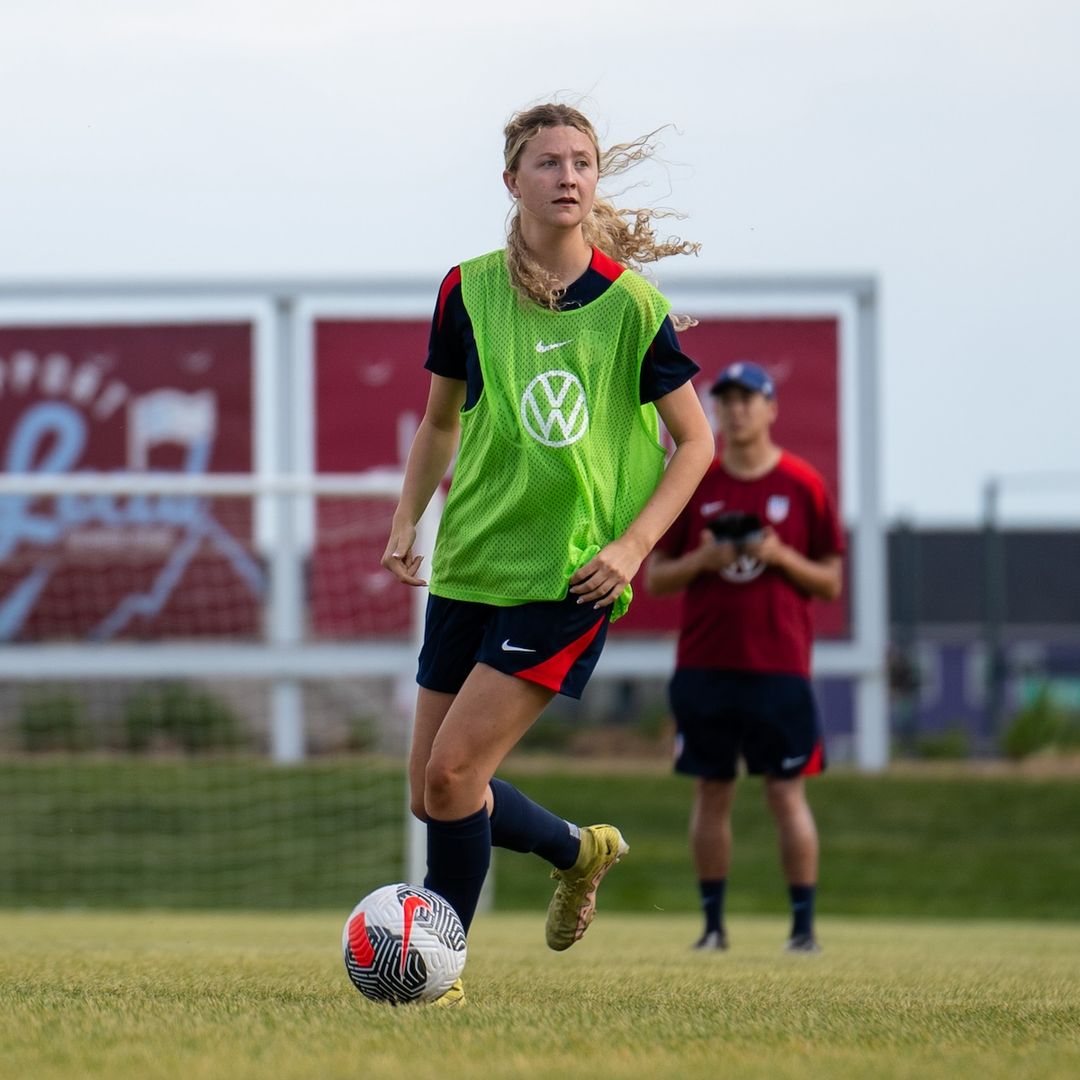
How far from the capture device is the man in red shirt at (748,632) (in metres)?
7.16

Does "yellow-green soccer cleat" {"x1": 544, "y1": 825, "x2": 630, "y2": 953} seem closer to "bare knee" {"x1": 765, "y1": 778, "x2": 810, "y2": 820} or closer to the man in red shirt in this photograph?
the man in red shirt

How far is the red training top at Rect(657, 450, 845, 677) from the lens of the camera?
23.6 feet

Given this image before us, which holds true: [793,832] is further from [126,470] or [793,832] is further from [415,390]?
[126,470]

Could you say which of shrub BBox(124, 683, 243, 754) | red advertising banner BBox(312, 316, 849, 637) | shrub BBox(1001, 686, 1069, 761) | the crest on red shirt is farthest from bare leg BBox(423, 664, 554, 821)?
shrub BBox(1001, 686, 1069, 761)

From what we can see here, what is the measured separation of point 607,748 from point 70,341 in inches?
276

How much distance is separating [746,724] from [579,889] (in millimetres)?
2542

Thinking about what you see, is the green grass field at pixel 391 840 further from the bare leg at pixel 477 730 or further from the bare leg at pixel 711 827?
the bare leg at pixel 477 730

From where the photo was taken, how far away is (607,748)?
1925 cm

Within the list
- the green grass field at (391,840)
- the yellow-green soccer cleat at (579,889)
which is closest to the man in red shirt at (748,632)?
the yellow-green soccer cleat at (579,889)

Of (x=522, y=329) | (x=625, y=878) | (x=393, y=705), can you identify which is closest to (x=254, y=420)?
(x=393, y=705)

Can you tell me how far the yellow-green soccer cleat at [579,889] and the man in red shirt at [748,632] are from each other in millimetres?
2434

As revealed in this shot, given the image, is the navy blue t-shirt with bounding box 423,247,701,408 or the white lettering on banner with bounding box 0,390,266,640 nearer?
the navy blue t-shirt with bounding box 423,247,701,408

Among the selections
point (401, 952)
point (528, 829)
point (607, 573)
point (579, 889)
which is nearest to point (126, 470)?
point (579, 889)

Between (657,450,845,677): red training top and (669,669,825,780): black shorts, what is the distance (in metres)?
0.07
